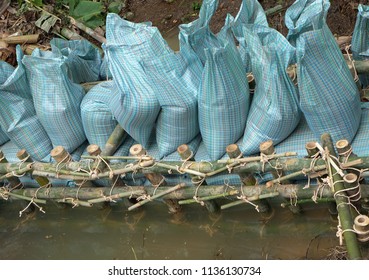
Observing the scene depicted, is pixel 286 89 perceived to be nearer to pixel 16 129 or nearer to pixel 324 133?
pixel 324 133

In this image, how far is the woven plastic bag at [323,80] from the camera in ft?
10.2

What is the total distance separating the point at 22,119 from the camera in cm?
400

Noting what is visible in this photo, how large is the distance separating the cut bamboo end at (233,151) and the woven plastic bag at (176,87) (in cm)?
35

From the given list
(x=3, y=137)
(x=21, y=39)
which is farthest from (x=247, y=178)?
(x=21, y=39)

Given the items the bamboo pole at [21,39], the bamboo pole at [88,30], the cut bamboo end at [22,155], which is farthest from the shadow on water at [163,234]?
the bamboo pole at [88,30]

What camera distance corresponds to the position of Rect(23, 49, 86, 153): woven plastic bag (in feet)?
12.4

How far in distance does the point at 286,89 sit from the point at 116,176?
1.08 meters

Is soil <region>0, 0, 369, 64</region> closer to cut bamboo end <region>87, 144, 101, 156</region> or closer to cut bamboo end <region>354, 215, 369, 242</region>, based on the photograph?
cut bamboo end <region>87, 144, 101, 156</region>

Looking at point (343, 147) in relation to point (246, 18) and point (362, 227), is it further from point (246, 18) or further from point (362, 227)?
point (246, 18)

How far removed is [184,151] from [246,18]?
85 cm

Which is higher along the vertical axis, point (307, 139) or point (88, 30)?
point (307, 139)

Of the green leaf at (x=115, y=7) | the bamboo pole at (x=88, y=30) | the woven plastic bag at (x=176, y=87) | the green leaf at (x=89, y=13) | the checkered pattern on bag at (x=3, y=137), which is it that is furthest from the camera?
the green leaf at (x=115, y=7)

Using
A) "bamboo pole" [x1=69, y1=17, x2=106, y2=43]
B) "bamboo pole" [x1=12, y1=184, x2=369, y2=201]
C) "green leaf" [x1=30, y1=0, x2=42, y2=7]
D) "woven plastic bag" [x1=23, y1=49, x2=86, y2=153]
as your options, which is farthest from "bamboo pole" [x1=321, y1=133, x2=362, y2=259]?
"green leaf" [x1=30, y1=0, x2=42, y2=7]

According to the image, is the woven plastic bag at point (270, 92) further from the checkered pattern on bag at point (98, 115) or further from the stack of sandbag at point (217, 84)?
the checkered pattern on bag at point (98, 115)
